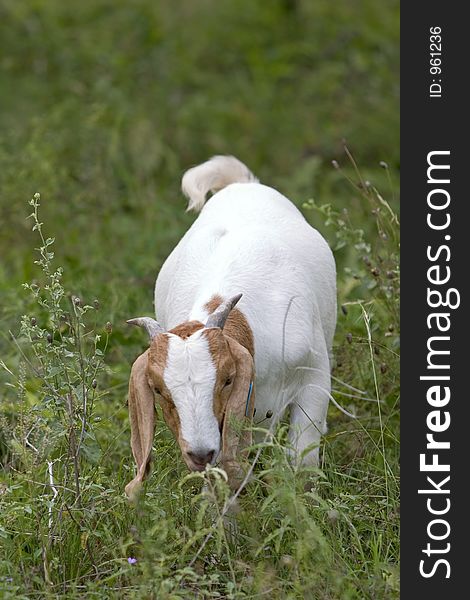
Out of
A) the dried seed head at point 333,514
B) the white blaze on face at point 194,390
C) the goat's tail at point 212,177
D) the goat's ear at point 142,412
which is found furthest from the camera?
the goat's tail at point 212,177

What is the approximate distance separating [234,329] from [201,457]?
24.3 inches

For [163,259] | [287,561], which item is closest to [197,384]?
[287,561]

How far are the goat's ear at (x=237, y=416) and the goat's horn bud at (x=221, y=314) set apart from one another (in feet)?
0.19

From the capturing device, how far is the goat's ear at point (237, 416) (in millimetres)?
3887

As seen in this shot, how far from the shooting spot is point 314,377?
4777 mm

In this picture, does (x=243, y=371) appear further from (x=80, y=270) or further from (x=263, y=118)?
(x=263, y=118)

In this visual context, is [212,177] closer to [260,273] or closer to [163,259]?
[260,273]

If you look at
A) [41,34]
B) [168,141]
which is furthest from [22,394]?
[41,34]

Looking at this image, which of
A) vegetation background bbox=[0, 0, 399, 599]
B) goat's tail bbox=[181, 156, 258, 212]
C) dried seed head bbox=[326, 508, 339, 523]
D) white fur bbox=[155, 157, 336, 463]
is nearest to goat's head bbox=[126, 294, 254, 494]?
vegetation background bbox=[0, 0, 399, 599]

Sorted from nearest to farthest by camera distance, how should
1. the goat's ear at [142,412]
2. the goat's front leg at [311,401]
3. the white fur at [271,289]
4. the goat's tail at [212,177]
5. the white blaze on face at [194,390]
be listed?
the white blaze on face at [194,390] < the goat's ear at [142,412] < the white fur at [271,289] < the goat's front leg at [311,401] < the goat's tail at [212,177]

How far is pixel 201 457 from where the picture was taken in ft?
12.6

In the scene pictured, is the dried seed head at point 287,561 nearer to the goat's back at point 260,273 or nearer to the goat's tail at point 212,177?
the goat's back at point 260,273

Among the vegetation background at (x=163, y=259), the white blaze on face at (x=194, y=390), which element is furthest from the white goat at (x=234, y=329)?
the vegetation background at (x=163, y=259)

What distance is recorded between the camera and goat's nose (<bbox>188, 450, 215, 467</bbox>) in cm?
381
